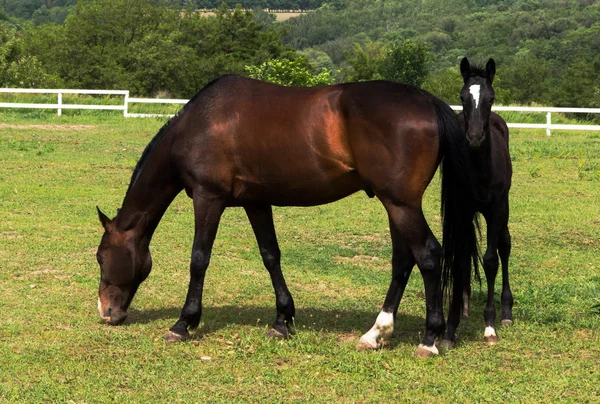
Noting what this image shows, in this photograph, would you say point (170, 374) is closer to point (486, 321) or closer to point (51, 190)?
point (486, 321)

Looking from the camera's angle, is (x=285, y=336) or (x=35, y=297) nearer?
(x=285, y=336)

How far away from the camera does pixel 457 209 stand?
267 inches

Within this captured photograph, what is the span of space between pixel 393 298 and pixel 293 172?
1287mm

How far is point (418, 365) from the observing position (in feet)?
20.0

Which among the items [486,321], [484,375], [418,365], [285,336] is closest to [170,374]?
Result: [285,336]

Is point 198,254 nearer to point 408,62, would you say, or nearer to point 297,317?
point 297,317

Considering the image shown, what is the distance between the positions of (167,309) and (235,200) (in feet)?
5.11

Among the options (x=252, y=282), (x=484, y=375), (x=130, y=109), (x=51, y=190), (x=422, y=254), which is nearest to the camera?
(x=484, y=375)

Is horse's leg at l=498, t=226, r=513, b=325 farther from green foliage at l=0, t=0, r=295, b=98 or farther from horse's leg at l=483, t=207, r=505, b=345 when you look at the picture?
green foliage at l=0, t=0, r=295, b=98

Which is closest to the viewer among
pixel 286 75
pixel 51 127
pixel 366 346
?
pixel 366 346

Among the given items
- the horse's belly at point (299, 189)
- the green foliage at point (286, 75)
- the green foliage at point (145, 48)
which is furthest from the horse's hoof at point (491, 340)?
the green foliage at point (145, 48)

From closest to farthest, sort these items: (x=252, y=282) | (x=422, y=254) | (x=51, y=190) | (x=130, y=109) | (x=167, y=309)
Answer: (x=422, y=254) < (x=167, y=309) < (x=252, y=282) < (x=51, y=190) < (x=130, y=109)

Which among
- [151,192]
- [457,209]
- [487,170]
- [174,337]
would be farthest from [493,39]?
[174,337]

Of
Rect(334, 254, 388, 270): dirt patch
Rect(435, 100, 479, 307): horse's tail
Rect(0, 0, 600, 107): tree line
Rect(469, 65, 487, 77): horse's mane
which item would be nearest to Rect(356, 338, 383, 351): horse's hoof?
Rect(435, 100, 479, 307): horse's tail
